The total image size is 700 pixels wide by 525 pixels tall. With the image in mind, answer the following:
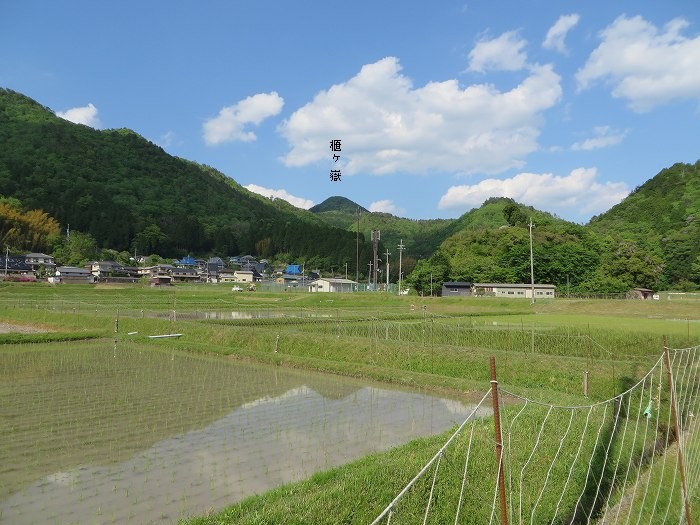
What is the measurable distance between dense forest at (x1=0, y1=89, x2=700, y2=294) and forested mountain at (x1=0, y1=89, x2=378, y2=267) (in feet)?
1.20

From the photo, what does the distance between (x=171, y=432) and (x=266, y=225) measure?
417 feet

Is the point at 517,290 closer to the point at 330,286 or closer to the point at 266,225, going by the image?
the point at 330,286

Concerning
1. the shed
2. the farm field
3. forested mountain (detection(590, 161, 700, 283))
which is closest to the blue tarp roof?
the shed

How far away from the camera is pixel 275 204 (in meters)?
185

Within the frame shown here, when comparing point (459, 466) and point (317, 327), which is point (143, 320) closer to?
point (317, 327)

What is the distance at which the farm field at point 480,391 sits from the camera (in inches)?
195

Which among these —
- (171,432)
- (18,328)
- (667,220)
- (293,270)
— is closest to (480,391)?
(171,432)

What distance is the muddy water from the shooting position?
575 cm

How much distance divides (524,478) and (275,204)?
601 feet

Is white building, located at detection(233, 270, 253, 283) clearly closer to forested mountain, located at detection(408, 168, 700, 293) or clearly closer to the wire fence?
forested mountain, located at detection(408, 168, 700, 293)

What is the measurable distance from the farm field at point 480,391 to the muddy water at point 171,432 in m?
0.52

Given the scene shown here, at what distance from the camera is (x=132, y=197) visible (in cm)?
12112

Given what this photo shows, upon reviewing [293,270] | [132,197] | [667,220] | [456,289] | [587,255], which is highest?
[132,197]

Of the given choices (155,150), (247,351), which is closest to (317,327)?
(247,351)
